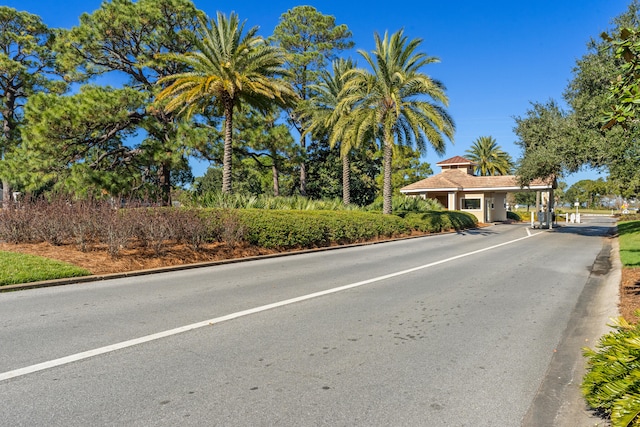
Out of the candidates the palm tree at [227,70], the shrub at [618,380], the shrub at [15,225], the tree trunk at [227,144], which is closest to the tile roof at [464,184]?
the palm tree at [227,70]

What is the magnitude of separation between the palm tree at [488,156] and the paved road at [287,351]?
53.7 meters

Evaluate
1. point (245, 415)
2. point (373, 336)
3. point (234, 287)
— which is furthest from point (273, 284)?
point (245, 415)

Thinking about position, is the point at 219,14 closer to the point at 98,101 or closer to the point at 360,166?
the point at 98,101

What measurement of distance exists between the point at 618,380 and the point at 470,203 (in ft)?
129

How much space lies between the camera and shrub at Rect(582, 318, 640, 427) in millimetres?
2594

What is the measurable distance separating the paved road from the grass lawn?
0.68 metres

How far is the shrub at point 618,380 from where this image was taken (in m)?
2.59

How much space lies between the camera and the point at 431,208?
30.1 m

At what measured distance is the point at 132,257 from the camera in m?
10.2

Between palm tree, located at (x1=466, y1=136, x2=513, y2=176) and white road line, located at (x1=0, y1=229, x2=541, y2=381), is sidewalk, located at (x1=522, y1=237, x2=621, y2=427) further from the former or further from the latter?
palm tree, located at (x1=466, y1=136, x2=513, y2=176)

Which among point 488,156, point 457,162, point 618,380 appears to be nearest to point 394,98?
point 618,380

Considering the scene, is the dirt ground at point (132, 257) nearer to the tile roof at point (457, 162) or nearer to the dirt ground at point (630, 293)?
the dirt ground at point (630, 293)

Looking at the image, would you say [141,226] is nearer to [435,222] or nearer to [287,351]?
[287,351]

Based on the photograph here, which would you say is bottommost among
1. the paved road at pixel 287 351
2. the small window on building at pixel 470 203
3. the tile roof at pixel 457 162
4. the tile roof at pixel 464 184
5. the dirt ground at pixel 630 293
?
the paved road at pixel 287 351
